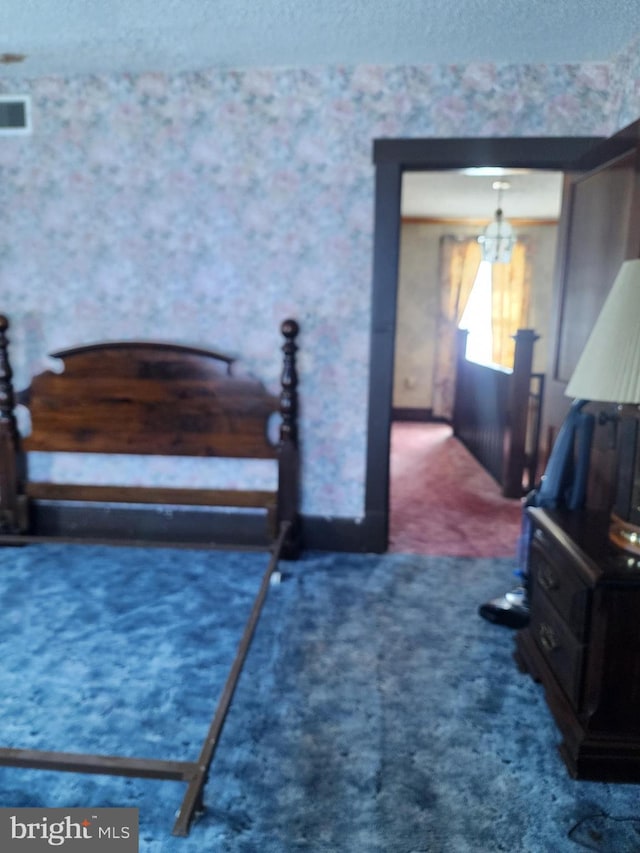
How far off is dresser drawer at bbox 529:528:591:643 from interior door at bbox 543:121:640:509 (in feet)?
1.21

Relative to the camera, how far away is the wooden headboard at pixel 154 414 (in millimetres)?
3209

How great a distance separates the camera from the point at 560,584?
6.23ft

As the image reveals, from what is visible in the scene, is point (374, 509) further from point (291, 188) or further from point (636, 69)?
point (636, 69)

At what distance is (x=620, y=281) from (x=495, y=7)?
1304 millimetres

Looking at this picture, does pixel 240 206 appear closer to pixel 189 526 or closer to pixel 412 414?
pixel 189 526

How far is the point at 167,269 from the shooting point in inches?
128

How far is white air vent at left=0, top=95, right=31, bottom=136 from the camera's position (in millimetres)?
3221

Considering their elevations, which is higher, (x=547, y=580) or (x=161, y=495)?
(x=547, y=580)

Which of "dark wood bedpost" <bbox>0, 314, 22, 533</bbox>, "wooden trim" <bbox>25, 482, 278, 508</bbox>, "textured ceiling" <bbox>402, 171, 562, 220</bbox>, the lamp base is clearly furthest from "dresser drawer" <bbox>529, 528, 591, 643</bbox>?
"textured ceiling" <bbox>402, 171, 562, 220</bbox>

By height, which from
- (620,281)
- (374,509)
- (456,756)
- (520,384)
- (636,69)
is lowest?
(456,756)

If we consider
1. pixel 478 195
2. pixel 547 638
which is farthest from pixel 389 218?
pixel 478 195

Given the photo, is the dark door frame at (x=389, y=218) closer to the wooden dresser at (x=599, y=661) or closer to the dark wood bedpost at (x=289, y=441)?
the dark wood bedpost at (x=289, y=441)

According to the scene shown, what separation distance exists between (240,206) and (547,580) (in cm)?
219

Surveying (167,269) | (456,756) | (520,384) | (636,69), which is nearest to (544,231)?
(520,384)
